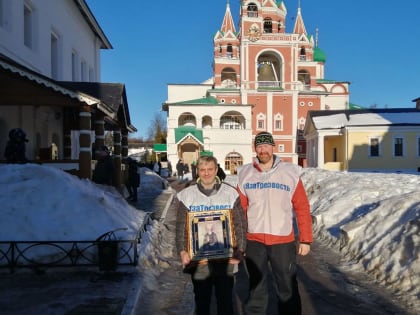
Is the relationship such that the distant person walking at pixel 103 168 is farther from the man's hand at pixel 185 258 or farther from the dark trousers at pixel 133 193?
the man's hand at pixel 185 258

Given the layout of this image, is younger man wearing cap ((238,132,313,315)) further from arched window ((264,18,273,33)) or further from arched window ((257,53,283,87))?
arched window ((264,18,273,33))

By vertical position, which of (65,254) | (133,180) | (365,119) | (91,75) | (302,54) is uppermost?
(302,54)

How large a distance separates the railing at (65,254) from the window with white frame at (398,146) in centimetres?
2886

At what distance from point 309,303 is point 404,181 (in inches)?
346

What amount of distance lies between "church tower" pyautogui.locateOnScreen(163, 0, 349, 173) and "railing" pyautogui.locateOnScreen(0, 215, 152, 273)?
37162 millimetres

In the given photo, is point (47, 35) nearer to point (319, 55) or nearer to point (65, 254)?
point (65, 254)

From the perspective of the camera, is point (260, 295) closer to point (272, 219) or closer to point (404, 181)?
point (272, 219)

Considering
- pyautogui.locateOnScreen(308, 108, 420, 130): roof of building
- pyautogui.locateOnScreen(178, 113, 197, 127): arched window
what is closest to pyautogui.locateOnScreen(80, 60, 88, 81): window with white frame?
pyautogui.locateOnScreen(308, 108, 420, 130): roof of building

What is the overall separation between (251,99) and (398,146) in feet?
71.9

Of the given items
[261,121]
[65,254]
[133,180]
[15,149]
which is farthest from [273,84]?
[65,254]

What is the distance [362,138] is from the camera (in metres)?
30.2

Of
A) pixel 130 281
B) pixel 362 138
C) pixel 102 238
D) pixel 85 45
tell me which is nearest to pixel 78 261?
pixel 102 238

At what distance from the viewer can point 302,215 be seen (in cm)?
390

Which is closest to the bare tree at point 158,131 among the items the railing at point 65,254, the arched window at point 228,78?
the arched window at point 228,78
